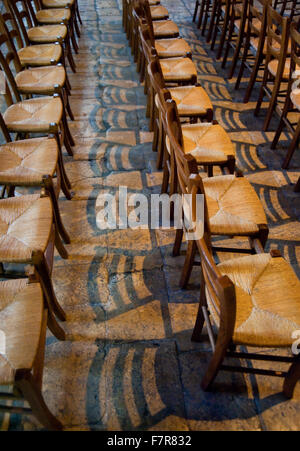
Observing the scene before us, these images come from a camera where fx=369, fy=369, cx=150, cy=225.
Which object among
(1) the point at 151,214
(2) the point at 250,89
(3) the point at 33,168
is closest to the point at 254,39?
(2) the point at 250,89

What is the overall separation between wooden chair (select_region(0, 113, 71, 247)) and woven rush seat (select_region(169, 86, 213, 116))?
98 cm

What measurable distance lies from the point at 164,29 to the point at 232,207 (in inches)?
111

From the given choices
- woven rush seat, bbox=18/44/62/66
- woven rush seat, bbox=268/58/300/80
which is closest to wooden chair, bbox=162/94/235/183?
woven rush seat, bbox=268/58/300/80

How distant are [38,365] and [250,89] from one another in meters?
3.22

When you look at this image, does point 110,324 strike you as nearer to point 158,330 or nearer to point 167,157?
point 158,330

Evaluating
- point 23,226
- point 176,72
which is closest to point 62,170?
point 23,226

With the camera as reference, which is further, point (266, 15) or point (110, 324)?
point (266, 15)

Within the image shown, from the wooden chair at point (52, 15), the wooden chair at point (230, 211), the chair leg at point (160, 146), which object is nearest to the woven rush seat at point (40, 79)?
the chair leg at point (160, 146)

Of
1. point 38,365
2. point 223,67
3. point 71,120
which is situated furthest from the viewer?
point 223,67

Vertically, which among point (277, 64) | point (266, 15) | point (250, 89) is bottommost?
point (250, 89)

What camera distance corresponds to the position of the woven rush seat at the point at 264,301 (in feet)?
4.52

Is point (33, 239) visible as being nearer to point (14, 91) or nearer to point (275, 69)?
point (14, 91)

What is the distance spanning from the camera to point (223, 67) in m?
4.33

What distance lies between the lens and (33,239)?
1.73 metres
